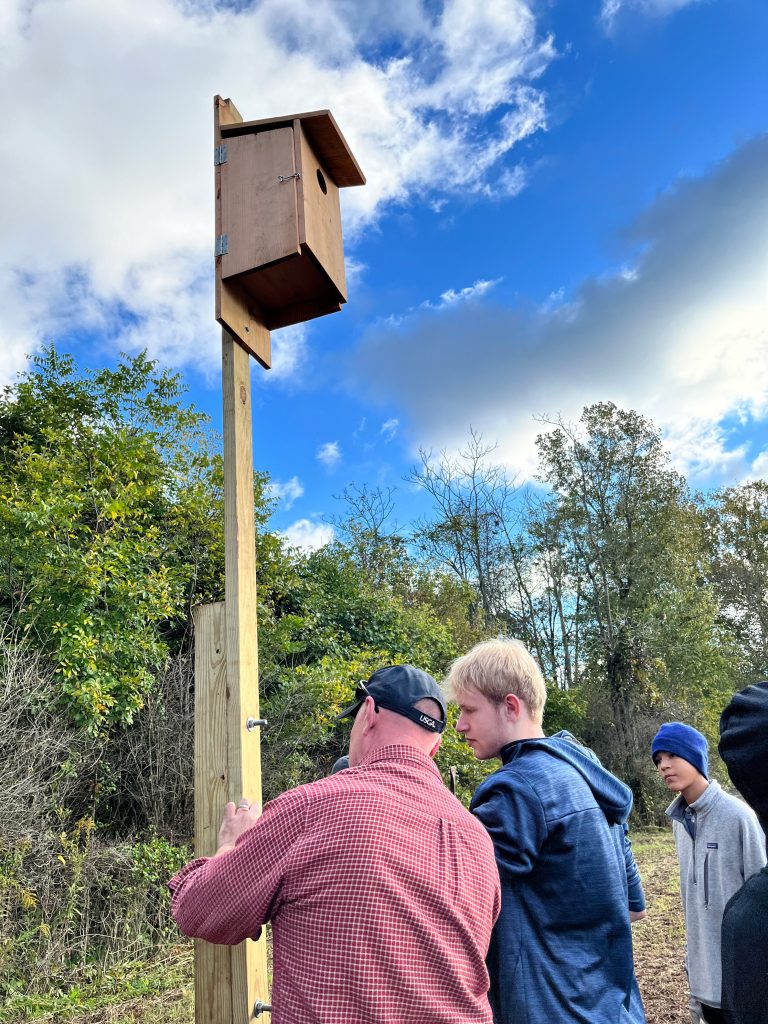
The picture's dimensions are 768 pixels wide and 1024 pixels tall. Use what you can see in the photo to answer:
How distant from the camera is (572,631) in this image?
19.5 m

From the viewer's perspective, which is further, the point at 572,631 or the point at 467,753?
the point at 572,631

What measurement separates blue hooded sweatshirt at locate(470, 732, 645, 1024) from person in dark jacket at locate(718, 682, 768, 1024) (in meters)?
0.47

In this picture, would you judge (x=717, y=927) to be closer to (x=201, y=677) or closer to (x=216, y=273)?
(x=201, y=677)

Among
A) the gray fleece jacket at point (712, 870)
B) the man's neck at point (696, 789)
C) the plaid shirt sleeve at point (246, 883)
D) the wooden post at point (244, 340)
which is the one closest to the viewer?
the plaid shirt sleeve at point (246, 883)

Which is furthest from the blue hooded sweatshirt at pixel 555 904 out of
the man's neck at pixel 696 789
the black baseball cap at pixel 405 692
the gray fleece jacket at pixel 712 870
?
the man's neck at pixel 696 789

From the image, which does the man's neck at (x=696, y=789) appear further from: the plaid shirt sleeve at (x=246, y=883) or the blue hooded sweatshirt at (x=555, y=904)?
the plaid shirt sleeve at (x=246, y=883)

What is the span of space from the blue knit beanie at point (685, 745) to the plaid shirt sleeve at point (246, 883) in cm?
244

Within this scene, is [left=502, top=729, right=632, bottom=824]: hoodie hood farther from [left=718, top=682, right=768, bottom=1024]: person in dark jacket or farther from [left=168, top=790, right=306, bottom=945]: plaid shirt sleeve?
[left=168, top=790, right=306, bottom=945]: plaid shirt sleeve

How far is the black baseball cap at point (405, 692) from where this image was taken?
1.73 metres

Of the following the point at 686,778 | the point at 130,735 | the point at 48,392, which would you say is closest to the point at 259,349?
the point at 686,778

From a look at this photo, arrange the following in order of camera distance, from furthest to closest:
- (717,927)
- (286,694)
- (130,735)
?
(286,694) < (130,735) < (717,927)

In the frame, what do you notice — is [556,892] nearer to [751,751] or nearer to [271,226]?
[751,751]

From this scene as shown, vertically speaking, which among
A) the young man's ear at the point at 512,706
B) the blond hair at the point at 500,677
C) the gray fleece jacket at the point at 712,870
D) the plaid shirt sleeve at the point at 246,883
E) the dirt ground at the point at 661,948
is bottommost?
the dirt ground at the point at 661,948

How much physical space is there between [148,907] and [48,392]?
5996 millimetres
